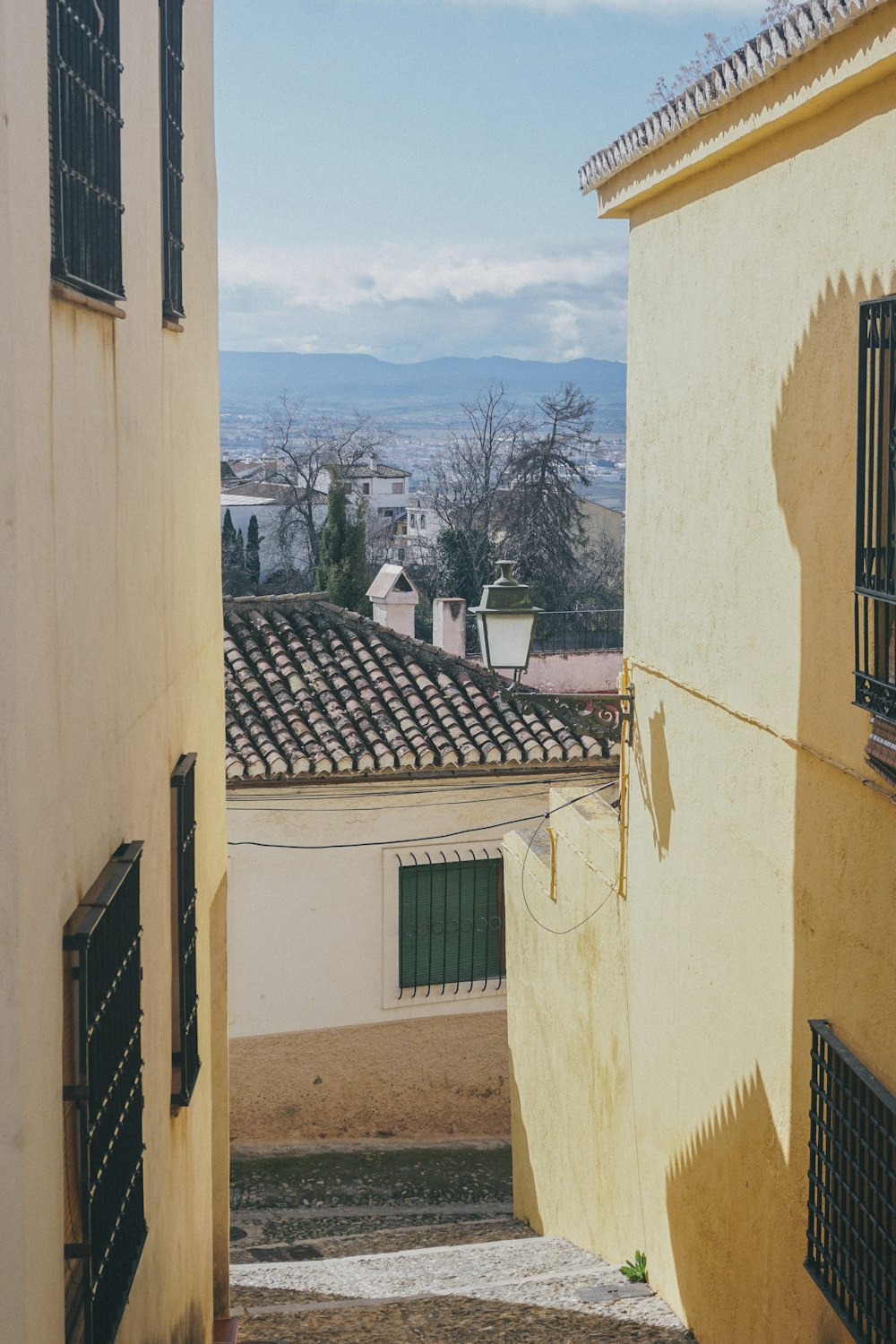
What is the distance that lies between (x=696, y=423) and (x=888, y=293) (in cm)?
205

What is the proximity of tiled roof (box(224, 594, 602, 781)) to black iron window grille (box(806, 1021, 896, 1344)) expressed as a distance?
278 inches

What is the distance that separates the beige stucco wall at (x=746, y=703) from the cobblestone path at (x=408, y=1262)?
1.51ft

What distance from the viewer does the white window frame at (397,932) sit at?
1245cm

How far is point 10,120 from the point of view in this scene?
2.65 m

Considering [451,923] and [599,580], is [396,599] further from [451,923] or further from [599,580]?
[599,580]

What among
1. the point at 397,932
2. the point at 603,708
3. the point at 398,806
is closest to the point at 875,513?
the point at 603,708

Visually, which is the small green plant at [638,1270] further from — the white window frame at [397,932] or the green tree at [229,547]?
the green tree at [229,547]

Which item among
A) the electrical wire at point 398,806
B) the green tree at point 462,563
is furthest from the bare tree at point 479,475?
the electrical wire at point 398,806

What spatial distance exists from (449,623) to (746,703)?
1455 centimetres

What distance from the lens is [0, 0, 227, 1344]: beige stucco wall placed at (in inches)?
108

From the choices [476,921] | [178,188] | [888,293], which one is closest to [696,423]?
Result: [888,293]

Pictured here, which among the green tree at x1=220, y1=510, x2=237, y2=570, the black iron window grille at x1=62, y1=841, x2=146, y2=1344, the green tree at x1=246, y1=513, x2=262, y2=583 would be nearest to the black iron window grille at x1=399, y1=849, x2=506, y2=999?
the black iron window grille at x1=62, y1=841, x2=146, y2=1344

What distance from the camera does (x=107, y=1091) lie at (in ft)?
12.1

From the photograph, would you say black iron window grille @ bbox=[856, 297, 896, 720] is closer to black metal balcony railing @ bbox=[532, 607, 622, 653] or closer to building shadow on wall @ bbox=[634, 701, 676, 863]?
building shadow on wall @ bbox=[634, 701, 676, 863]
